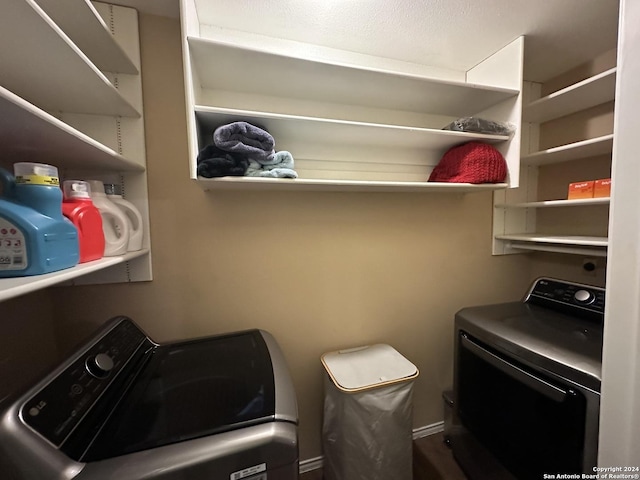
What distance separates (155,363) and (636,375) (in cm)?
156

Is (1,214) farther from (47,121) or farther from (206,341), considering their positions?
(206,341)

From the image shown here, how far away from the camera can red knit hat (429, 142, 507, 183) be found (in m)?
1.31

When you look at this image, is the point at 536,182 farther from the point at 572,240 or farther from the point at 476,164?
the point at 476,164

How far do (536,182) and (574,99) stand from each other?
58 cm

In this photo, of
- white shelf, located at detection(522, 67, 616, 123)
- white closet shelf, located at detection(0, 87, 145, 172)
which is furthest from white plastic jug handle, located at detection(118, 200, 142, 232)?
white shelf, located at detection(522, 67, 616, 123)

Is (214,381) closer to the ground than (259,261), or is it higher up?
closer to the ground

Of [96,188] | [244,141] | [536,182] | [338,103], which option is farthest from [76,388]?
[536,182]

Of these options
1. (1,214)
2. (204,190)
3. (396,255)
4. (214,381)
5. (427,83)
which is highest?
(427,83)

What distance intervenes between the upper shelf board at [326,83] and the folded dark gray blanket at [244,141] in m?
0.29

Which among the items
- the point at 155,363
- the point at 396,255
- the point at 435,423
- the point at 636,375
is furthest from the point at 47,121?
the point at 435,423

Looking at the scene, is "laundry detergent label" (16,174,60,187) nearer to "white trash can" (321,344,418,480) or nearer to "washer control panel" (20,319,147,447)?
"washer control panel" (20,319,147,447)

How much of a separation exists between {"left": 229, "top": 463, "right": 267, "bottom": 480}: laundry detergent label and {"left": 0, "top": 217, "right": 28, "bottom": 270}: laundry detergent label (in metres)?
0.69

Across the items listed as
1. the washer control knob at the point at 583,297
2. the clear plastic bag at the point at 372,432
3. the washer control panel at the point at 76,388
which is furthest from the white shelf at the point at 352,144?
the clear plastic bag at the point at 372,432

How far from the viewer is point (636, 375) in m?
0.75
